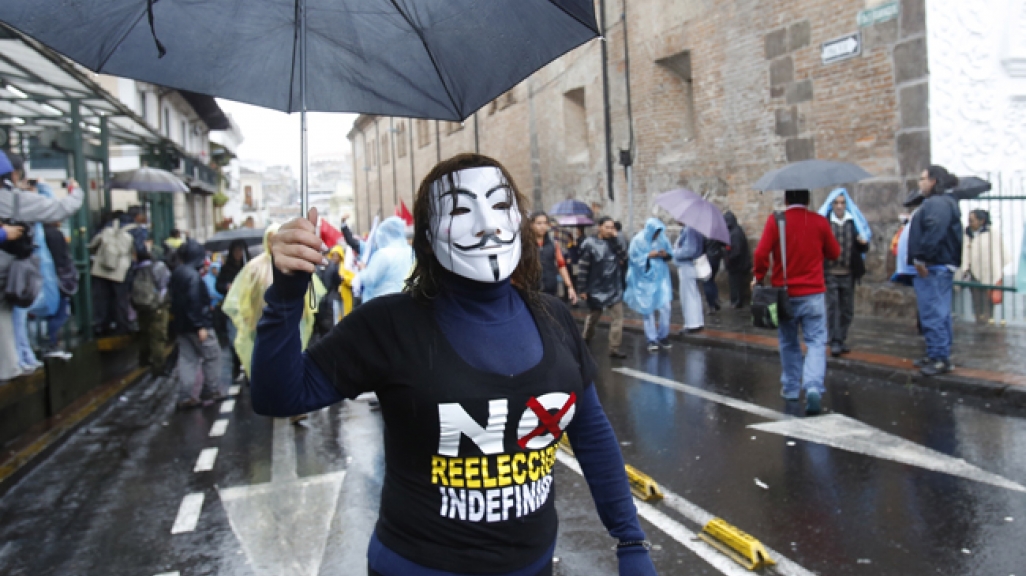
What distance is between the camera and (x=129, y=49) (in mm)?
2154

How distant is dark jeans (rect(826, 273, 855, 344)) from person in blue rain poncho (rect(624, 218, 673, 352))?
2346mm

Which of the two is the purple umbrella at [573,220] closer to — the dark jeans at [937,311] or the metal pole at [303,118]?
the dark jeans at [937,311]

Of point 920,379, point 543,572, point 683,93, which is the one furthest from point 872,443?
point 683,93

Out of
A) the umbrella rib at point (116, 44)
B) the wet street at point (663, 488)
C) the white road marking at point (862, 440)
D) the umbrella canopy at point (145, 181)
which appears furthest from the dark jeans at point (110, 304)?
the umbrella rib at point (116, 44)

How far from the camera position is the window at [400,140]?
41031 millimetres

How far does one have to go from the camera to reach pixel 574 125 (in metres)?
23.8

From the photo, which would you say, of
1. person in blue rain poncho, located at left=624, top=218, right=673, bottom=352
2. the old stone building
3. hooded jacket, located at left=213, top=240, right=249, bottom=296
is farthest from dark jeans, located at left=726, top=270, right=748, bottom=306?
hooded jacket, located at left=213, top=240, right=249, bottom=296

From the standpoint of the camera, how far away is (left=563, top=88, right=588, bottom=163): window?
77.3 feet

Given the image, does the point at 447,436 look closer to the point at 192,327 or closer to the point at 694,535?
Answer: the point at 694,535

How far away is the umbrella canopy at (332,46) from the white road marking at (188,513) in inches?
143

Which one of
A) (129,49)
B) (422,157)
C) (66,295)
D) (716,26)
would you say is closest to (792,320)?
(129,49)

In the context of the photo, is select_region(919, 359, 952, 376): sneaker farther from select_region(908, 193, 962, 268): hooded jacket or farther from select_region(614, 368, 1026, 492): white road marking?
select_region(614, 368, 1026, 492): white road marking

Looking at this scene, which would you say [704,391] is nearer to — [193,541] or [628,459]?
[628,459]

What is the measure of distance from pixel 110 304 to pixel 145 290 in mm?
1505
